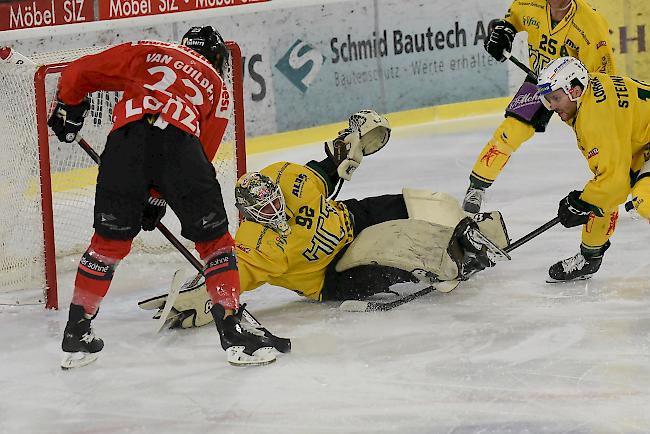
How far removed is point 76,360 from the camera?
11.6ft

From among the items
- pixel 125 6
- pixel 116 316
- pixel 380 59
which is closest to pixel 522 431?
pixel 116 316

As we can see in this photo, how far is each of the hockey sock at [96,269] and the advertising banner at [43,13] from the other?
2.83 m

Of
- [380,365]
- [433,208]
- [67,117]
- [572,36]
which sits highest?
[572,36]

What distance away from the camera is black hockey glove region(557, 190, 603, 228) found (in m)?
3.87

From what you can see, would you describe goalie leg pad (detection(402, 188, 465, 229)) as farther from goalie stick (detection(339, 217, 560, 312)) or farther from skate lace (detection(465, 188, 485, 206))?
skate lace (detection(465, 188, 485, 206))

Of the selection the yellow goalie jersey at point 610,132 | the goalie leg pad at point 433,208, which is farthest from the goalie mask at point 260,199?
the yellow goalie jersey at point 610,132

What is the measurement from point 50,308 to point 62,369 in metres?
0.68

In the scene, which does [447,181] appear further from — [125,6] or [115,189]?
[115,189]

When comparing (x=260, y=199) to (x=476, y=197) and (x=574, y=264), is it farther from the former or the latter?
(x=476, y=197)

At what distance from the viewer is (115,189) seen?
3363 millimetres

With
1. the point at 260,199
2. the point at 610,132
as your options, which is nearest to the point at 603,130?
the point at 610,132

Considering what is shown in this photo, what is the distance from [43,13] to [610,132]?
10.9 ft

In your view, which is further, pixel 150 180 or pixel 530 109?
pixel 530 109

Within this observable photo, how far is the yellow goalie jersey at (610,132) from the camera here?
3770 mm
